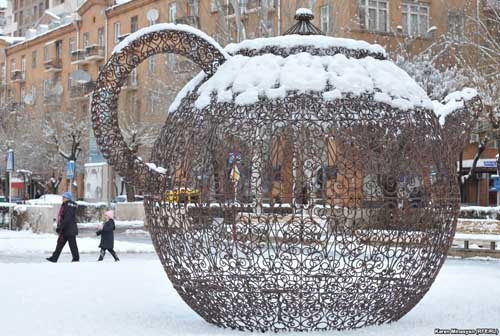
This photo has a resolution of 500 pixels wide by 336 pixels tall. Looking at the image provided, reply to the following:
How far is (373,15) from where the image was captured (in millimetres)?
33031

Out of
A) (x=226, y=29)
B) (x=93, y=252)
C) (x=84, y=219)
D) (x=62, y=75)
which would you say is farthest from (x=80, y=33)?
(x=93, y=252)

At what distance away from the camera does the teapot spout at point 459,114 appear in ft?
25.2

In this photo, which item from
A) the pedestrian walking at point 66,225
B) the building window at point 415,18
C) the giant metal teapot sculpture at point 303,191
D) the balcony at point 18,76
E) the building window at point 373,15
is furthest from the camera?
the balcony at point 18,76

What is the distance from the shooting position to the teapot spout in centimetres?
770

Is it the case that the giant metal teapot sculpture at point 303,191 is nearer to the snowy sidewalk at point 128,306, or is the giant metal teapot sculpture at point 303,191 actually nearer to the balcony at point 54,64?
the snowy sidewalk at point 128,306

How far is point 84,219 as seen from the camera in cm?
3056

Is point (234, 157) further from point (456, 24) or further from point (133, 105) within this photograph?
point (133, 105)

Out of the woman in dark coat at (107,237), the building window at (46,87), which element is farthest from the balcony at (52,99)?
the woman in dark coat at (107,237)

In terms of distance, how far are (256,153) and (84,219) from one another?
25.1 m

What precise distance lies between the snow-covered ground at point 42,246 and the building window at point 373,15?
1573 cm

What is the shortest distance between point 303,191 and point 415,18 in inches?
1143

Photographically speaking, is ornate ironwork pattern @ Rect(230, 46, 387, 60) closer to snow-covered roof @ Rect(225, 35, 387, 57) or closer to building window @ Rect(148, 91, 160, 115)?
snow-covered roof @ Rect(225, 35, 387, 57)

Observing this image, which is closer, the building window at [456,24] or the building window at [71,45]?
the building window at [456,24]

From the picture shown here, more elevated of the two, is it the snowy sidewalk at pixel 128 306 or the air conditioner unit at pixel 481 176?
the air conditioner unit at pixel 481 176
